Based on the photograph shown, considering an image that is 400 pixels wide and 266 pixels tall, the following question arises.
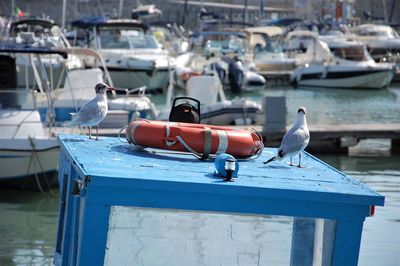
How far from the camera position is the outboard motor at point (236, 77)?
3478 cm

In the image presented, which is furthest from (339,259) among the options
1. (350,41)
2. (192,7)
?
(192,7)

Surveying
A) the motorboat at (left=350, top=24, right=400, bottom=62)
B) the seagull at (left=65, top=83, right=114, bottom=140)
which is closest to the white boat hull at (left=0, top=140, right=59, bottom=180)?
the seagull at (left=65, top=83, right=114, bottom=140)

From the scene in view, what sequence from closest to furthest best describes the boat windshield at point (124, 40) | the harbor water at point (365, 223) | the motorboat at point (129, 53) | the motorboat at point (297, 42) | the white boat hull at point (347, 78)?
the harbor water at point (365, 223), the motorboat at point (129, 53), the boat windshield at point (124, 40), the white boat hull at point (347, 78), the motorboat at point (297, 42)

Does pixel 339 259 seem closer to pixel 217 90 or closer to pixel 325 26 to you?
pixel 217 90

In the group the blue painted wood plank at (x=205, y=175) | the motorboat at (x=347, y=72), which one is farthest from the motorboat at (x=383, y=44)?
the blue painted wood plank at (x=205, y=175)

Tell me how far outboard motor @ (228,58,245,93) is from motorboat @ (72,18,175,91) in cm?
268

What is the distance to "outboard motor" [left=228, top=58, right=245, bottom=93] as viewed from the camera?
34781 mm

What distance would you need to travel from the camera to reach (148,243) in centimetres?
565

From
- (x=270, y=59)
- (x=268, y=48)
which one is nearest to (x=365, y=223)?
(x=270, y=59)

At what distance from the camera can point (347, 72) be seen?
1473 inches

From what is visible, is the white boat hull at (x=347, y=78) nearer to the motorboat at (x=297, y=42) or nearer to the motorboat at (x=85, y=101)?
the motorboat at (x=297, y=42)

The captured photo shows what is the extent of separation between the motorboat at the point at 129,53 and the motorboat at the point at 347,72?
6.87 metres

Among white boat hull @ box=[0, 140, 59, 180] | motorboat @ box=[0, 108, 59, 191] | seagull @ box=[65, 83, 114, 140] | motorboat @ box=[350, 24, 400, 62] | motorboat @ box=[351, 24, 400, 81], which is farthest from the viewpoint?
motorboat @ box=[350, 24, 400, 62]

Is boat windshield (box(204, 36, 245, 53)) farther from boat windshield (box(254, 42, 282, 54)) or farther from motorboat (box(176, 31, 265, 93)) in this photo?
boat windshield (box(254, 42, 282, 54))
